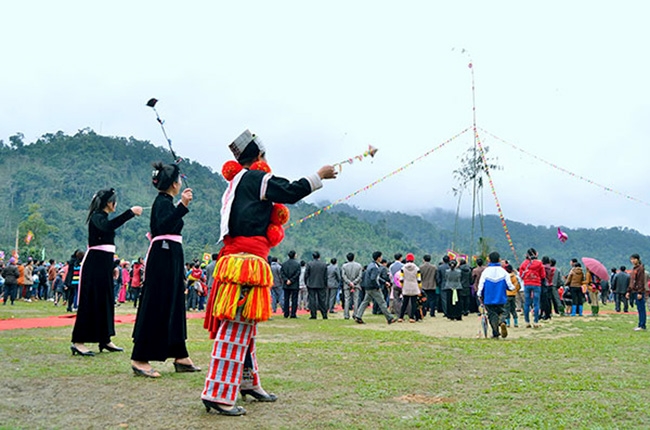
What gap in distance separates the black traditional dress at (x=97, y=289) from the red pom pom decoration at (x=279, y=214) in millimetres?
3227

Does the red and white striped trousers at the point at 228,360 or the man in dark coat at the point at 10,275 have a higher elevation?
the man in dark coat at the point at 10,275

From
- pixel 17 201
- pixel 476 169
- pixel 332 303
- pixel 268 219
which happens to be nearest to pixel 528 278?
pixel 332 303

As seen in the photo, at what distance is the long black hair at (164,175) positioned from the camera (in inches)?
255

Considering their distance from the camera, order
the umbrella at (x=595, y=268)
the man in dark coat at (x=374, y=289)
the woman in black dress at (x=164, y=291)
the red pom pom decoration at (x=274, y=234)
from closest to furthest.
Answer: the red pom pom decoration at (x=274, y=234) < the woman in black dress at (x=164, y=291) < the man in dark coat at (x=374, y=289) < the umbrella at (x=595, y=268)

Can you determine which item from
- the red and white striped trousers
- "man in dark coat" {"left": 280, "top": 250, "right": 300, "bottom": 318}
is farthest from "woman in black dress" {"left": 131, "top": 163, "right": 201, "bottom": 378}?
"man in dark coat" {"left": 280, "top": 250, "right": 300, "bottom": 318}

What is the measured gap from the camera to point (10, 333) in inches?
408

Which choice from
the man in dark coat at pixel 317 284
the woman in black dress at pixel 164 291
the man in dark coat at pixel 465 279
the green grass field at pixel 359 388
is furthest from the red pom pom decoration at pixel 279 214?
the man in dark coat at pixel 465 279

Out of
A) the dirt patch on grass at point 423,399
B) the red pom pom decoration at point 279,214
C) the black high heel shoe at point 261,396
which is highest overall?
the red pom pom decoration at point 279,214

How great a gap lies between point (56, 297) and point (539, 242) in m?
130

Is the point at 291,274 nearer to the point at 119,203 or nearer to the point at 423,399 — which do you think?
the point at 423,399

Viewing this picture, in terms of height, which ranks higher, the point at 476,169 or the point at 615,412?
the point at 476,169

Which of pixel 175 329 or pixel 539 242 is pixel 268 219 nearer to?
pixel 175 329

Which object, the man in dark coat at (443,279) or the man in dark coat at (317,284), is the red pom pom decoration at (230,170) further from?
the man in dark coat at (443,279)

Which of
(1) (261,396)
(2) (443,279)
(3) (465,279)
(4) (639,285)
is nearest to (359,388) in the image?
(1) (261,396)
